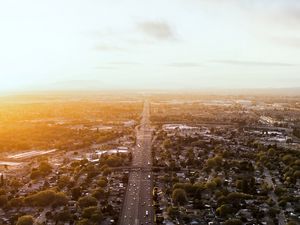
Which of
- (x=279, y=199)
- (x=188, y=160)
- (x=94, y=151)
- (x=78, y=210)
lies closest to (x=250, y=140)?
(x=188, y=160)

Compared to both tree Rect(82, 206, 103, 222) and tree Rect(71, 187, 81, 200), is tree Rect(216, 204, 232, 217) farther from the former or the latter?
tree Rect(71, 187, 81, 200)

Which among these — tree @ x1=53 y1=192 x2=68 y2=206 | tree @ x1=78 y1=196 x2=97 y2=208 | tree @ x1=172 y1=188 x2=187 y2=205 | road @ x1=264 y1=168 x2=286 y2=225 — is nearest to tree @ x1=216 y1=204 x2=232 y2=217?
tree @ x1=172 y1=188 x2=187 y2=205

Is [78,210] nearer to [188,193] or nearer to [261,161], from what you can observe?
[188,193]

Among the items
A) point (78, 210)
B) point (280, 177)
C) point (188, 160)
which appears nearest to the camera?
point (78, 210)

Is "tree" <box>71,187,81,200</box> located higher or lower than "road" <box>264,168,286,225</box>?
higher

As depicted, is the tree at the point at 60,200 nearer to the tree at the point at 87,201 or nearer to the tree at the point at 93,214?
the tree at the point at 87,201

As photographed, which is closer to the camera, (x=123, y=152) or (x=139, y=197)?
(x=139, y=197)

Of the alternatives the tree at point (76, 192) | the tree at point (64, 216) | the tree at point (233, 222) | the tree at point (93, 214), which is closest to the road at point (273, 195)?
the tree at point (233, 222)
